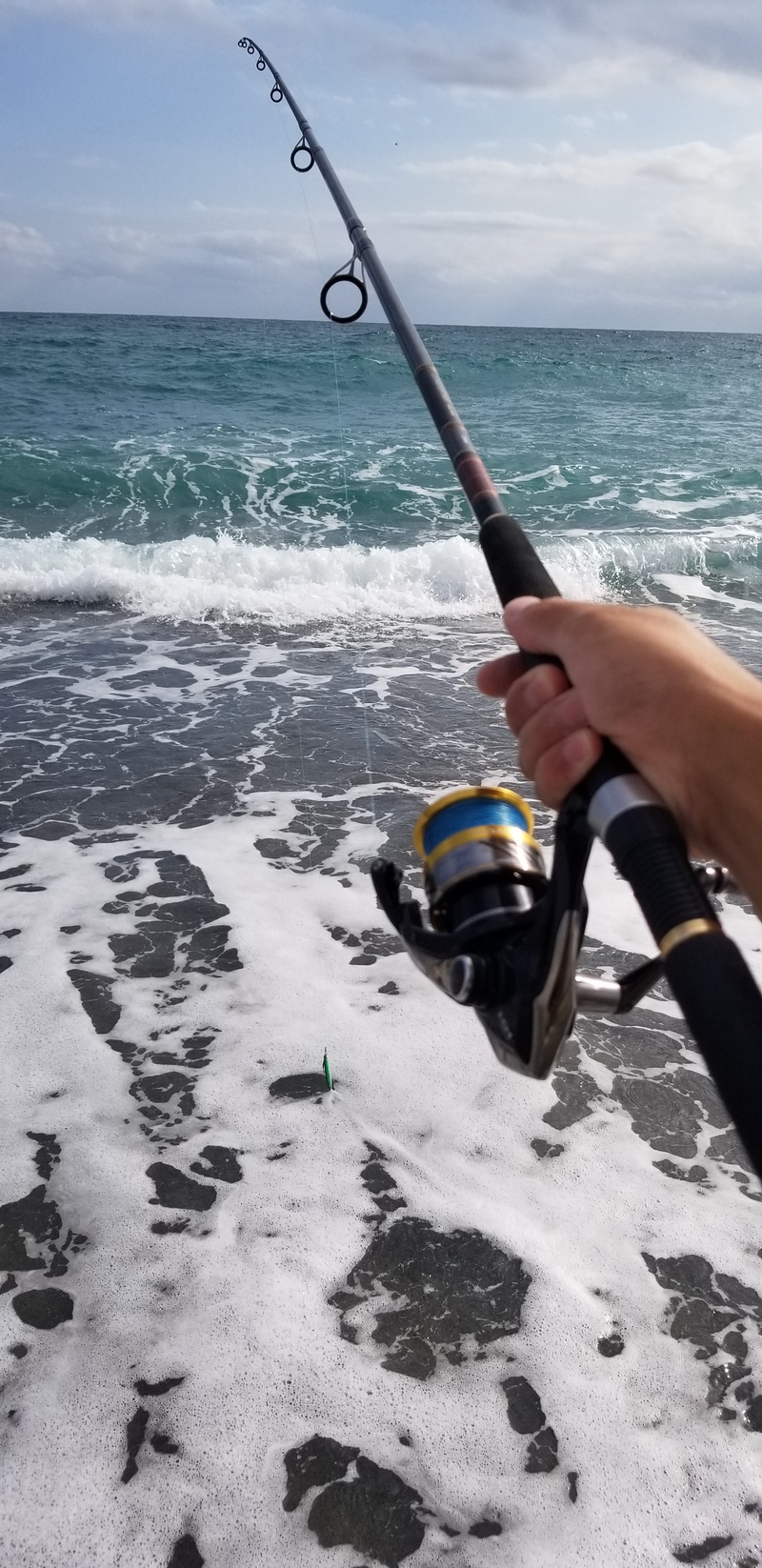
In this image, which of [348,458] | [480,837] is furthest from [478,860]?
[348,458]

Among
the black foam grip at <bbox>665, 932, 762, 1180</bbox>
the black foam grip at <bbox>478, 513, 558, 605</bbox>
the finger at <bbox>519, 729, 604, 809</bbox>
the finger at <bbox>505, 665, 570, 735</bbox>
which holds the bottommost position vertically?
the black foam grip at <bbox>665, 932, 762, 1180</bbox>

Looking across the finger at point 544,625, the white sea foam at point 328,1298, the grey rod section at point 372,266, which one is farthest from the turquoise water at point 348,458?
the finger at point 544,625

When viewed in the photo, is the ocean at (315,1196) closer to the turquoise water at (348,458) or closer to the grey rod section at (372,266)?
the grey rod section at (372,266)

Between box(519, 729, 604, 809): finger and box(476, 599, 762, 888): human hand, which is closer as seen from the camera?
box(476, 599, 762, 888): human hand

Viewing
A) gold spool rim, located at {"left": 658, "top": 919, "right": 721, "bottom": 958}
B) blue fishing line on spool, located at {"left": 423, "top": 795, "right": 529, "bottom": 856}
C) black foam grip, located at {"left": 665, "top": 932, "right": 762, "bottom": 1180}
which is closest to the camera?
black foam grip, located at {"left": 665, "top": 932, "right": 762, "bottom": 1180}

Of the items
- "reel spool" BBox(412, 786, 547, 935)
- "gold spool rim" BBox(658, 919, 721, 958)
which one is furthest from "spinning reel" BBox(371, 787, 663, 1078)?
"gold spool rim" BBox(658, 919, 721, 958)

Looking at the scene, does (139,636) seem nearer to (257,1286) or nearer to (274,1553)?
(257,1286)

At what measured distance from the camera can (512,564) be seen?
1688 mm

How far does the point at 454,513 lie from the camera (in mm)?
12945

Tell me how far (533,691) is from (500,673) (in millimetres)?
145

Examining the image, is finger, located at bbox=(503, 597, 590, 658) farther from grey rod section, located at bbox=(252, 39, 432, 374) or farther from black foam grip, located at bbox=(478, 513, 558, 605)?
grey rod section, located at bbox=(252, 39, 432, 374)

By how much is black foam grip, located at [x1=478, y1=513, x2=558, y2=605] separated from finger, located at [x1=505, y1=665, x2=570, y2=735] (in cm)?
37

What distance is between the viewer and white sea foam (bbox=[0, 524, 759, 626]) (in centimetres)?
909

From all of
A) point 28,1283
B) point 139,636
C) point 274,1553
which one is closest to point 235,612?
point 139,636
